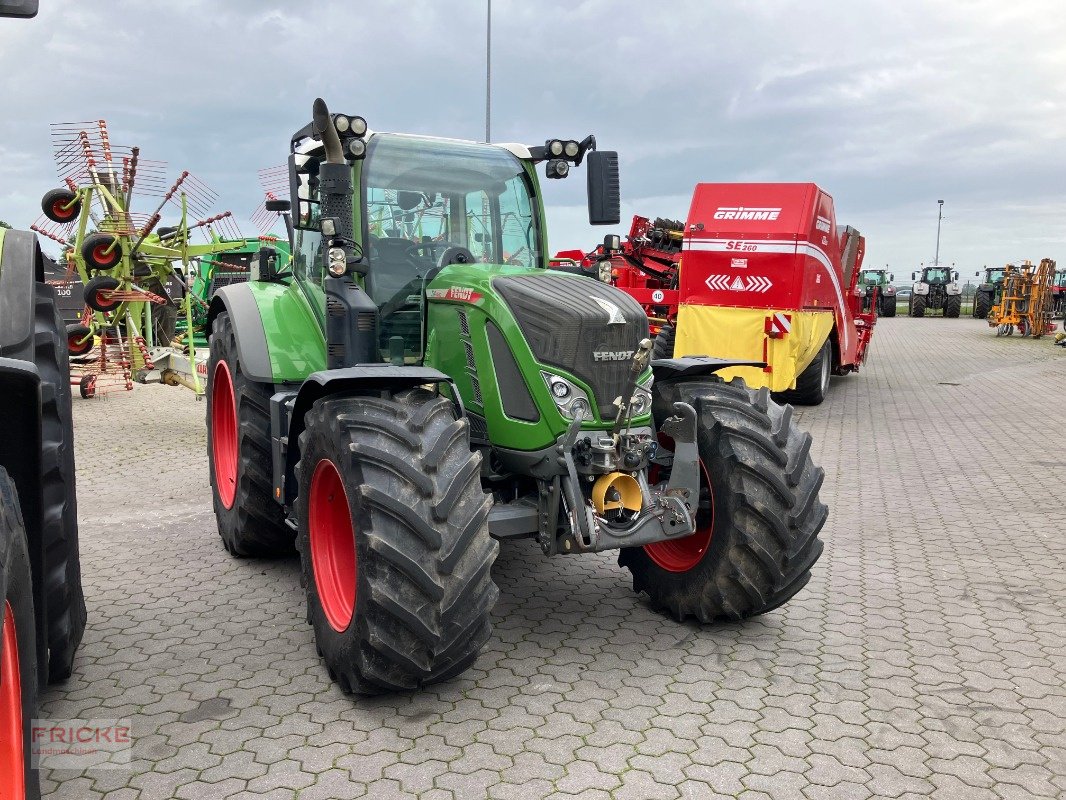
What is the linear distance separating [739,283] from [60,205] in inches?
338

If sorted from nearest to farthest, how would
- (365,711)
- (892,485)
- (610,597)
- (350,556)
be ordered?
(365,711) < (350,556) < (610,597) < (892,485)

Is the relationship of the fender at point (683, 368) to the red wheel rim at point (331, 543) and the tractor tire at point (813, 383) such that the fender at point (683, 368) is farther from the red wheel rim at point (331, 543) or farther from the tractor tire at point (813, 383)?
the tractor tire at point (813, 383)

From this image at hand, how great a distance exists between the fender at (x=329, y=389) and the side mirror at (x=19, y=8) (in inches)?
62.5

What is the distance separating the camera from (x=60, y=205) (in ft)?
36.1

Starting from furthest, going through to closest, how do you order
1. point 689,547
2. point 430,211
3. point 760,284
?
point 760,284 → point 430,211 → point 689,547

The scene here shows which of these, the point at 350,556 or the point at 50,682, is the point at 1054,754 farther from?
the point at 50,682

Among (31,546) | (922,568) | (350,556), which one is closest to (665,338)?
(922,568)

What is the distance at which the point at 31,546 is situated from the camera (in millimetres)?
3094

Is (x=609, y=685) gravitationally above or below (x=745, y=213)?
below

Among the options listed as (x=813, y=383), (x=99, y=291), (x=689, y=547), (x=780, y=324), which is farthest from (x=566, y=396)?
(x=813, y=383)

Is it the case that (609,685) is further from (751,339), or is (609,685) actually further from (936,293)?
(936,293)

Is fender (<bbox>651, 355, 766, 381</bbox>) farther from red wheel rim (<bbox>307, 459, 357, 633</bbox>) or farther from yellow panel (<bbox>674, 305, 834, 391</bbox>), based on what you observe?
yellow panel (<bbox>674, 305, 834, 391</bbox>)

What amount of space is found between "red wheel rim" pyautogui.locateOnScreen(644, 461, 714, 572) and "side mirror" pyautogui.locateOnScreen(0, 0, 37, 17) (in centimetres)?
308

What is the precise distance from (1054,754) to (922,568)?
7.69ft
